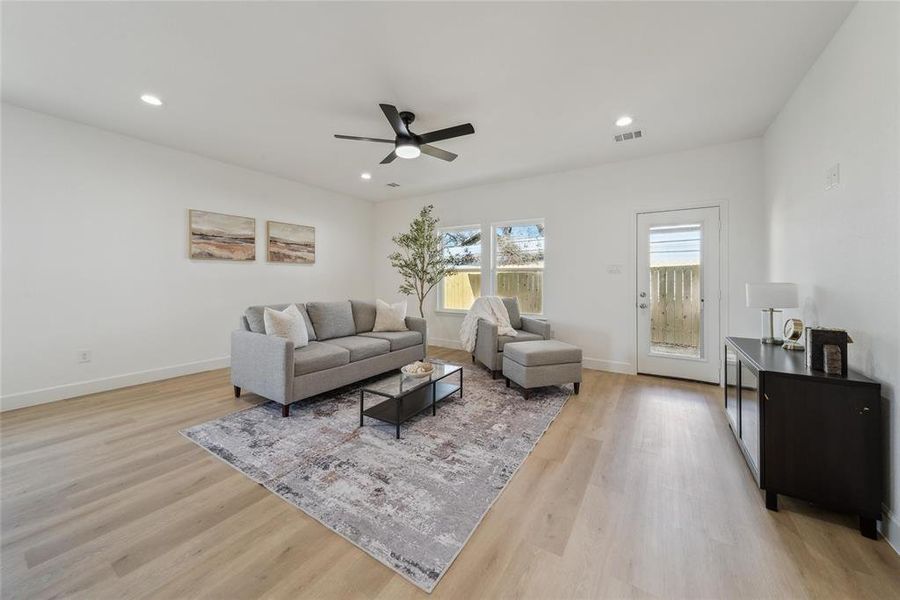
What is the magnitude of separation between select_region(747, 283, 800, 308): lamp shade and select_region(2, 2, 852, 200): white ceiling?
153cm

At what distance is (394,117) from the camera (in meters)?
2.49

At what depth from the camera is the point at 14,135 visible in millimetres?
2871

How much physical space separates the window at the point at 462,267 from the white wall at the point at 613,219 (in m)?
0.25

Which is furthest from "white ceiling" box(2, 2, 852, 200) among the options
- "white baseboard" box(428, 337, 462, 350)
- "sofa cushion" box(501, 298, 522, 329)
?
"white baseboard" box(428, 337, 462, 350)

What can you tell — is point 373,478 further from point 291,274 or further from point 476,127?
point 291,274

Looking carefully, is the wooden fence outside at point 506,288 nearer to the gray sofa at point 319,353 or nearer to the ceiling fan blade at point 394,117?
the gray sofa at point 319,353

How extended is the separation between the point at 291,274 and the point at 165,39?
10.9 feet

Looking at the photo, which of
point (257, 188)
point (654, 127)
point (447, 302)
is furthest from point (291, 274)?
point (654, 127)

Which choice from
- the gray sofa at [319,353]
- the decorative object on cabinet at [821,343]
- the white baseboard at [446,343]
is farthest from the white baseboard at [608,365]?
the decorative object on cabinet at [821,343]

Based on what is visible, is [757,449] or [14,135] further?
[14,135]

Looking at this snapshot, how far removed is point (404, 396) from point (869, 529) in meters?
2.53

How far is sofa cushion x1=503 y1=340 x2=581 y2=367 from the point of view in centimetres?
320

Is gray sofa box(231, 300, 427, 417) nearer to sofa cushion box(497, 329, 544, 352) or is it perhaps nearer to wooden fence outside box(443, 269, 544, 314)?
sofa cushion box(497, 329, 544, 352)

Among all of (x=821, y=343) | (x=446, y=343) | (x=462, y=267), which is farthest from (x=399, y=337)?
(x=821, y=343)
